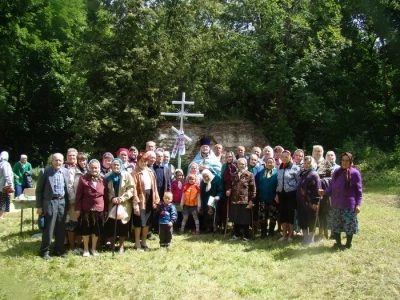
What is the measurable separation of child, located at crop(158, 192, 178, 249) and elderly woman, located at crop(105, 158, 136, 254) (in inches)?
23.9

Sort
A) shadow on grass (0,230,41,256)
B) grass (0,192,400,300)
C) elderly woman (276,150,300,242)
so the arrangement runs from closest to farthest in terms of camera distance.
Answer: grass (0,192,400,300) < shadow on grass (0,230,41,256) < elderly woman (276,150,300,242)

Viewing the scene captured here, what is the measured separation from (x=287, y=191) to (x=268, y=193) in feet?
1.44

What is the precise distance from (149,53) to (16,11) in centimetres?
670

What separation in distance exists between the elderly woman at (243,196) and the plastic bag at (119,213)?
2.18m

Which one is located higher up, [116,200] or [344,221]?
[116,200]

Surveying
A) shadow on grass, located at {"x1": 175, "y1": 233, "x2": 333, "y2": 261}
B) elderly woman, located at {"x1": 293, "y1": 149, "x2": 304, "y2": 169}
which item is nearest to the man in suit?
shadow on grass, located at {"x1": 175, "y1": 233, "x2": 333, "y2": 261}

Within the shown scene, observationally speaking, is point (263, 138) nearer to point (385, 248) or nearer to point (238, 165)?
point (238, 165)

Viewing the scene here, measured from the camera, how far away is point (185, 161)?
1806 centimetres

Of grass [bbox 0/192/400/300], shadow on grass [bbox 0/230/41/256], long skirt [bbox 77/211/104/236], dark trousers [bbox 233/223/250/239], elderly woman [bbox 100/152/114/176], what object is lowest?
grass [bbox 0/192/400/300]

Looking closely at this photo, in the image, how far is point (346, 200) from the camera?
6938mm

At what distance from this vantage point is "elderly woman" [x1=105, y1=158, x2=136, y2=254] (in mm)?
7238

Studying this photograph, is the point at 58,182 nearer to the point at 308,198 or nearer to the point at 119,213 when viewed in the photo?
the point at 119,213

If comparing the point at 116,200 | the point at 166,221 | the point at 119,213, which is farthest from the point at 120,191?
the point at 166,221

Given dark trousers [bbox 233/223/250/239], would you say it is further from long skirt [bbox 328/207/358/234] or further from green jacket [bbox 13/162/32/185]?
green jacket [bbox 13/162/32/185]
